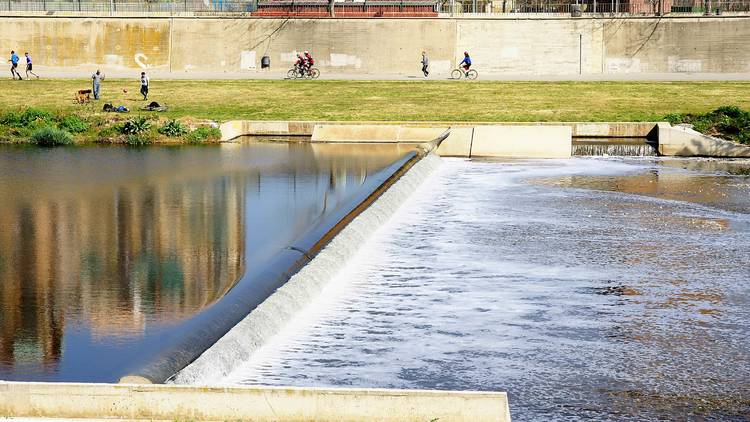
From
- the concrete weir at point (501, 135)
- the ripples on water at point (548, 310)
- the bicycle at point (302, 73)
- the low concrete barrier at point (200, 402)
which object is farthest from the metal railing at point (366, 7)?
the low concrete barrier at point (200, 402)

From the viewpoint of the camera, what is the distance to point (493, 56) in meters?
64.7

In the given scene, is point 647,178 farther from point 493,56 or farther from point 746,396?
point 493,56

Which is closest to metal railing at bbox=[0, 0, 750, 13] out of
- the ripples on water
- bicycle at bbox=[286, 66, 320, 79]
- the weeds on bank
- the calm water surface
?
bicycle at bbox=[286, 66, 320, 79]

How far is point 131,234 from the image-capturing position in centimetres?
1920

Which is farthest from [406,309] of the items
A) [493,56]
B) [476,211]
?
[493,56]

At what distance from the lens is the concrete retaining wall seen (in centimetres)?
6378

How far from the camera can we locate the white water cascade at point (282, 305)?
36.9 feet

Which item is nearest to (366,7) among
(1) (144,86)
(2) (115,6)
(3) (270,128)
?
(2) (115,6)

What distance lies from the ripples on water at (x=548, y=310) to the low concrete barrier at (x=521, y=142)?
955 cm

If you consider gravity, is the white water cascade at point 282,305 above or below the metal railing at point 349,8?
below

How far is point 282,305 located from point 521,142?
22.6m

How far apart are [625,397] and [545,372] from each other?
1.01 metres

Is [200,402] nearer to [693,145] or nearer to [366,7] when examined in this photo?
[693,145]

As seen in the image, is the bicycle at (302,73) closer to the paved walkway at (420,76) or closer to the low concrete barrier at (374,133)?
the paved walkway at (420,76)
